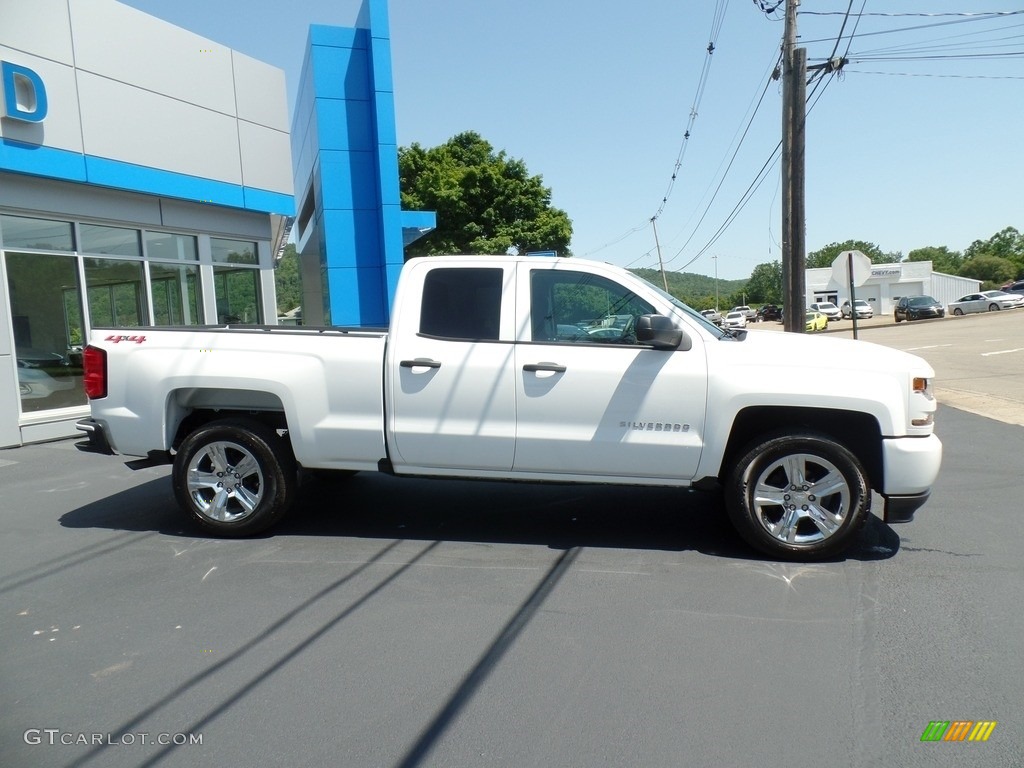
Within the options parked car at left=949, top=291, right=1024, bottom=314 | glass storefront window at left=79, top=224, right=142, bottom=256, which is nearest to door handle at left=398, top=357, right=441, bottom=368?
glass storefront window at left=79, top=224, right=142, bottom=256

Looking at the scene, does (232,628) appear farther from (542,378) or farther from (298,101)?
(298,101)

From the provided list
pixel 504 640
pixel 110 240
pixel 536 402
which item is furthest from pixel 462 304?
pixel 110 240

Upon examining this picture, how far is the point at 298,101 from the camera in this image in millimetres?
22297

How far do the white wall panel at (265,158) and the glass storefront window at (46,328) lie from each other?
12.3ft

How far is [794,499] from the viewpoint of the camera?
203 inches

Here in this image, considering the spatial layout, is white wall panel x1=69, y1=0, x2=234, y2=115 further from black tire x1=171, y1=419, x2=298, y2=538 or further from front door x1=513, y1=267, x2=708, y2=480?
front door x1=513, y1=267, x2=708, y2=480


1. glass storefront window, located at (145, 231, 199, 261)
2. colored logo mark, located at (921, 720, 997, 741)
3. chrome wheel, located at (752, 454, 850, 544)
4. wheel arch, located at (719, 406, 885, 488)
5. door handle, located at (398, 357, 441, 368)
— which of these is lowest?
colored logo mark, located at (921, 720, 997, 741)

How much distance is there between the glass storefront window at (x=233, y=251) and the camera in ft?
45.1

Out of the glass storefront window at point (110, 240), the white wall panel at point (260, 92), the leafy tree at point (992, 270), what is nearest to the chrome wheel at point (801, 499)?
the glass storefront window at point (110, 240)

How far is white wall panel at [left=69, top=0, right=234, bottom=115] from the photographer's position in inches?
428

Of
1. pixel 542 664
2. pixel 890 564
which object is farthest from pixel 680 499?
pixel 542 664

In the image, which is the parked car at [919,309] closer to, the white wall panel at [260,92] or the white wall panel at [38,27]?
the white wall panel at [260,92]

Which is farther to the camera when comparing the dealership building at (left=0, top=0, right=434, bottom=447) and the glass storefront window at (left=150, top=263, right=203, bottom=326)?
the glass storefront window at (left=150, top=263, right=203, bottom=326)

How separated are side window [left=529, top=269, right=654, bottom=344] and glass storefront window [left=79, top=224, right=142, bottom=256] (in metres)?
8.67
